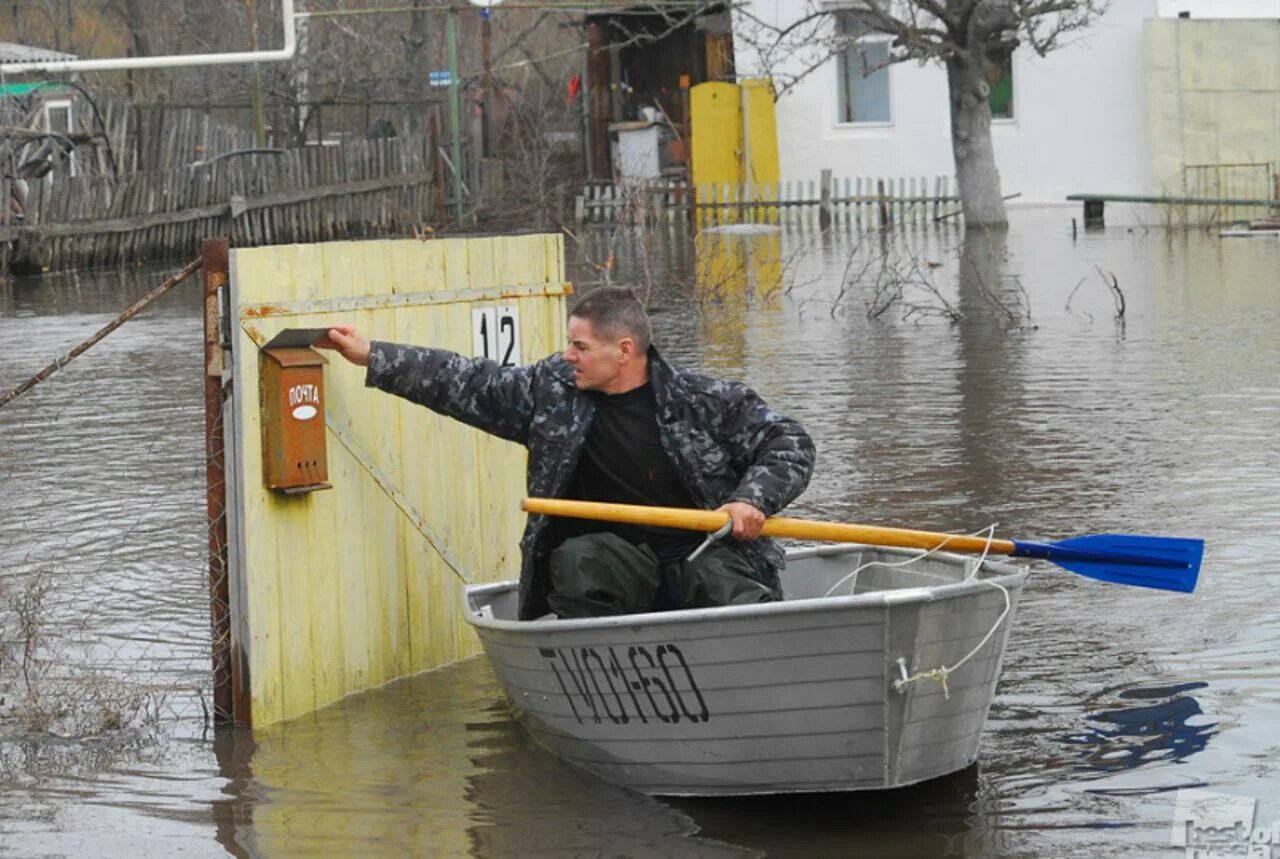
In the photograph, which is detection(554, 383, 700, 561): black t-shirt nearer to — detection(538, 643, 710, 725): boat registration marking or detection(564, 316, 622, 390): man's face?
detection(564, 316, 622, 390): man's face

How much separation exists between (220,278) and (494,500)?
5.15ft

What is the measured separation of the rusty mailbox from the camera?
21.9 feet

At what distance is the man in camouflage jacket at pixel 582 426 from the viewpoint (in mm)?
6160

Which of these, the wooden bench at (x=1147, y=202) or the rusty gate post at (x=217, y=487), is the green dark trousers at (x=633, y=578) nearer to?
the rusty gate post at (x=217, y=487)

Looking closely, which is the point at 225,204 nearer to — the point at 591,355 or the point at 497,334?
the point at 497,334

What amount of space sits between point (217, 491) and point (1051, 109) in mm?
31126

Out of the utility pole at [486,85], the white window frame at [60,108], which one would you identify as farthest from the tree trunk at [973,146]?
the white window frame at [60,108]

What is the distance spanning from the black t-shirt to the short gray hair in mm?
176

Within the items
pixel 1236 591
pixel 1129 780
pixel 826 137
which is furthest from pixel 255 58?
pixel 826 137

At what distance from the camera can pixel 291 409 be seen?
22.0 ft

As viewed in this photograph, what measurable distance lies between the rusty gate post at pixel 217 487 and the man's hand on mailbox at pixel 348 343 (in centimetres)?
33

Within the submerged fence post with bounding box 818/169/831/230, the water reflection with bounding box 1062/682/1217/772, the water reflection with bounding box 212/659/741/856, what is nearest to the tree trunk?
the submerged fence post with bounding box 818/169/831/230

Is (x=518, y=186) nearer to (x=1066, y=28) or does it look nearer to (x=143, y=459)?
(x=1066, y=28)

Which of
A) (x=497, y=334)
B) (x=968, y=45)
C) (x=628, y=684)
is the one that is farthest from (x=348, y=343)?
(x=968, y=45)
